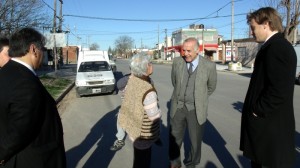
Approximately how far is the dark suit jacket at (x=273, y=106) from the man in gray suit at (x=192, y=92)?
4.94 feet

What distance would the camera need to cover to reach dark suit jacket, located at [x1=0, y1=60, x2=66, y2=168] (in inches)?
96.0

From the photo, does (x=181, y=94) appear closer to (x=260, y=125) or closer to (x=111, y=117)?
(x=260, y=125)

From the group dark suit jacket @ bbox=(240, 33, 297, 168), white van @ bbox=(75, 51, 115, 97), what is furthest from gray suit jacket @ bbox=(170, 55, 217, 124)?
white van @ bbox=(75, 51, 115, 97)

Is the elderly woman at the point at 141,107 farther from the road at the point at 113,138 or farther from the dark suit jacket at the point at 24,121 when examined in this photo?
the road at the point at 113,138

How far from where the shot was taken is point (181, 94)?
15.9 feet

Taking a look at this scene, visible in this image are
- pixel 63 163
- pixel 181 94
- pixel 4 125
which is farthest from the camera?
pixel 181 94

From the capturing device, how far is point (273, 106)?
3021 millimetres

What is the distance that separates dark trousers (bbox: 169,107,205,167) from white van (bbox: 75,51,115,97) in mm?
10921

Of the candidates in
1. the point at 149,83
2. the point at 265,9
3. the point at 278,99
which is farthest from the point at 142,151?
the point at 265,9

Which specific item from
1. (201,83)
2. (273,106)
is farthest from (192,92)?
(273,106)

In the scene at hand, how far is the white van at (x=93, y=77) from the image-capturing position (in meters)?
15.6

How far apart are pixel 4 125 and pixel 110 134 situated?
548 centimetres

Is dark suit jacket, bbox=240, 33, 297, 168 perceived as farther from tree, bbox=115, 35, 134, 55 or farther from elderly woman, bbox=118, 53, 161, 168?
tree, bbox=115, 35, 134, 55

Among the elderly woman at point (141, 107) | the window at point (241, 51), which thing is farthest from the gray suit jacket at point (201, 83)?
the window at point (241, 51)
